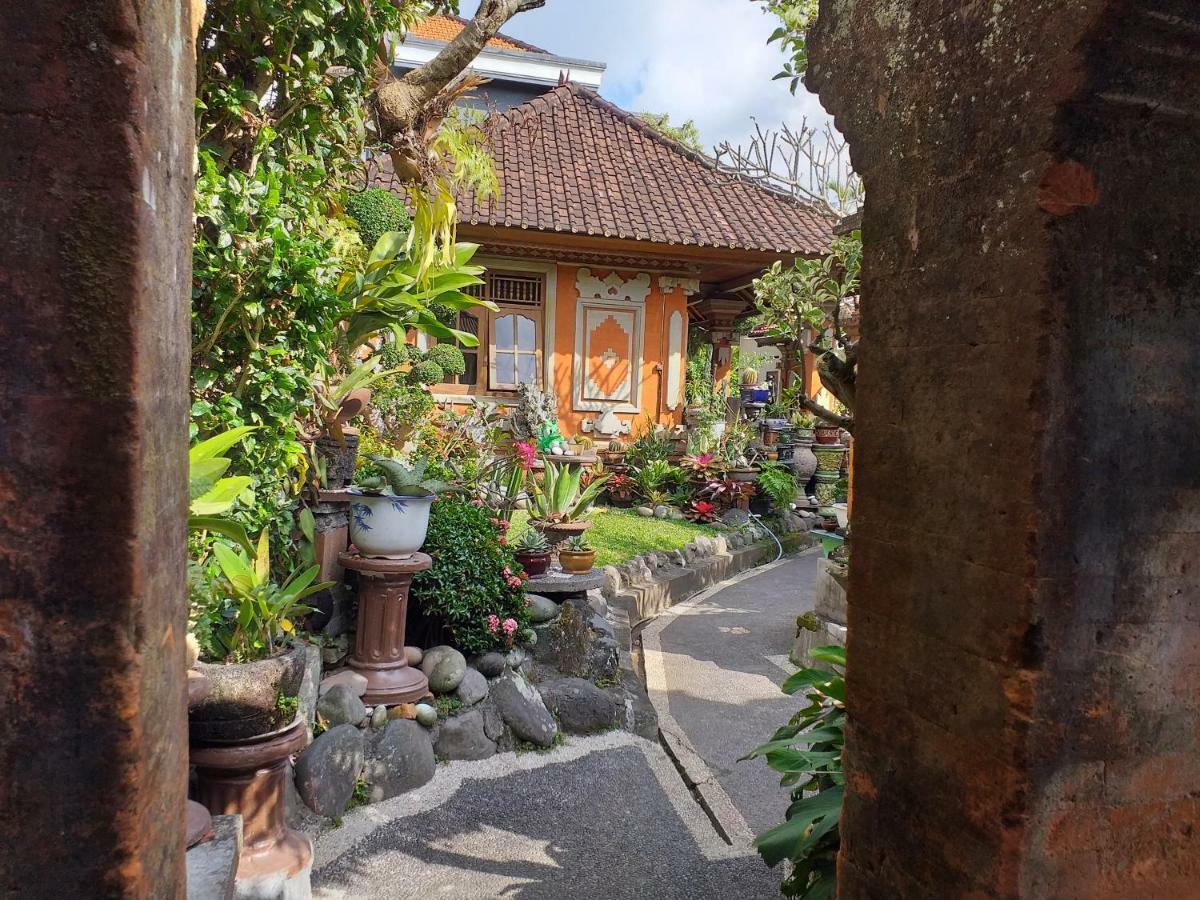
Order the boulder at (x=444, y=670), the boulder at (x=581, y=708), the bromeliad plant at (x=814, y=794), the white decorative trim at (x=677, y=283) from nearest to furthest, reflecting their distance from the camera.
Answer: the bromeliad plant at (x=814, y=794) → the boulder at (x=444, y=670) → the boulder at (x=581, y=708) → the white decorative trim at (x=677, y=283)

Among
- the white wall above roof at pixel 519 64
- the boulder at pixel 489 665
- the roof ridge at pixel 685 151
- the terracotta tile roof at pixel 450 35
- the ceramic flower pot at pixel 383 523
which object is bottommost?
the boulder at pixel 489 665

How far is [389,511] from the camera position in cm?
411

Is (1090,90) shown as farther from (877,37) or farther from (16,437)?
(16,437)

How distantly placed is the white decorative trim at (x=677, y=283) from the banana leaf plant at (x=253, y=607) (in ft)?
27.0

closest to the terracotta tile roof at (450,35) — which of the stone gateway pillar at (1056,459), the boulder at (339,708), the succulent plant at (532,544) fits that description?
the succulent plant at (532,544)

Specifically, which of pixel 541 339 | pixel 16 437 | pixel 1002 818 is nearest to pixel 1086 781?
pixel 1002 818

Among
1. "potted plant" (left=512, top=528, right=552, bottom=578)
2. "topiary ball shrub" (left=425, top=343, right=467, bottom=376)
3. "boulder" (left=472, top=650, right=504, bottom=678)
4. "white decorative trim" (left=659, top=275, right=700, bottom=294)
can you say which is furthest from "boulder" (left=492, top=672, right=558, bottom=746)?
"white decorative trim" (left=659, top=275, right=700, bottom=294)

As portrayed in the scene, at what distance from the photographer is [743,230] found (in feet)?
34.3

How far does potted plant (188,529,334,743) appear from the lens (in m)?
2.74

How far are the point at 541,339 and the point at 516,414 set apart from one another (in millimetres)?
1278

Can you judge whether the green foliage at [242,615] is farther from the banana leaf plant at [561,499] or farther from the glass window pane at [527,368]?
the glass window pane at [527,368]

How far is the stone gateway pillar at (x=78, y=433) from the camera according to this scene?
2.91ft

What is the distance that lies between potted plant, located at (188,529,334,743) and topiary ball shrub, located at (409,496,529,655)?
3.76 ft

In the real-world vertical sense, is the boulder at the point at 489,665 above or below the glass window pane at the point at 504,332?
below
